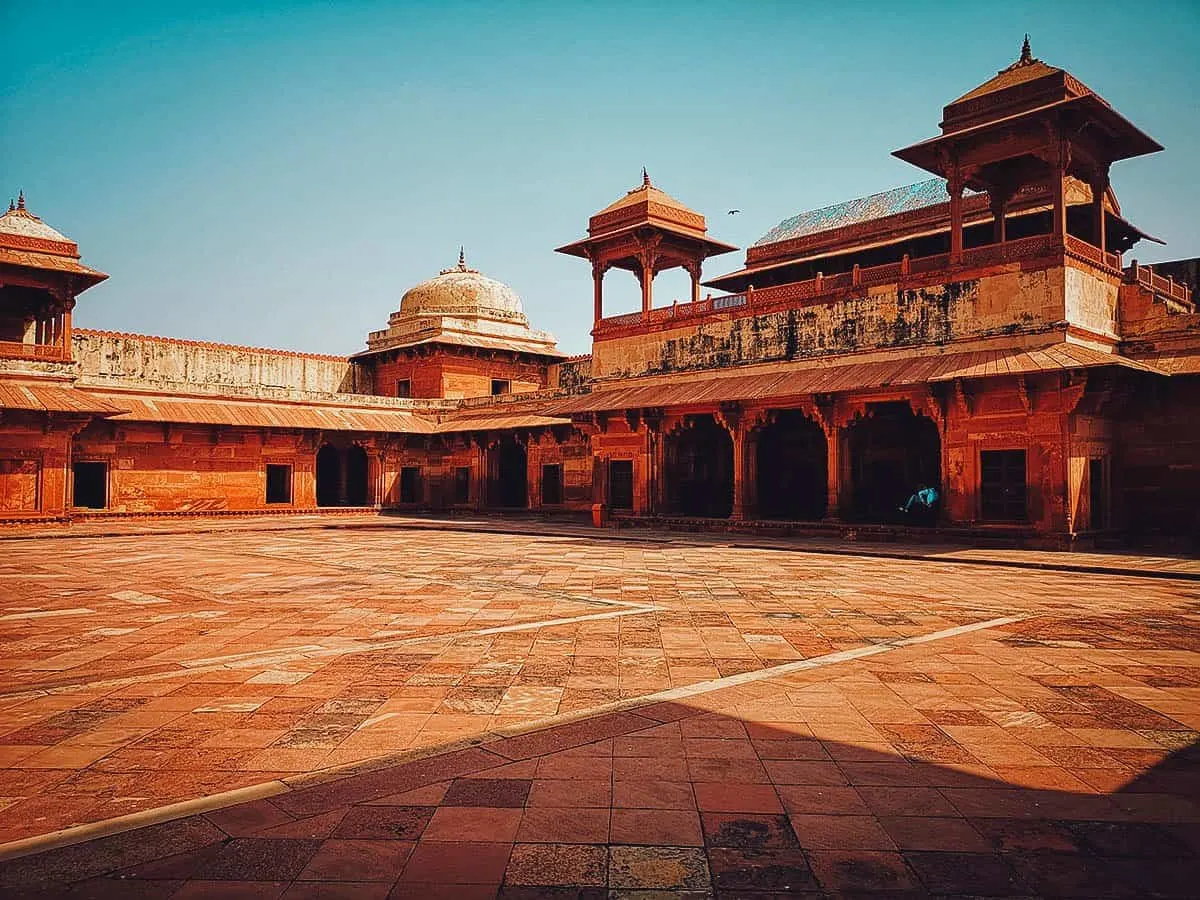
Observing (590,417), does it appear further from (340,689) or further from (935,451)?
(340,689)

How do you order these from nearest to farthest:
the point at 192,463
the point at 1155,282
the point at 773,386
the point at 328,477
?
the point at 1155,282 < the point at 773,386 < the point at 192,463 < the point at 328,477

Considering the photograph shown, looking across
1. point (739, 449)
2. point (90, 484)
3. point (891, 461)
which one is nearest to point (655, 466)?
point (739, 449)

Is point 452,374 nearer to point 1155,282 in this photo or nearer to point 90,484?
point 90,484

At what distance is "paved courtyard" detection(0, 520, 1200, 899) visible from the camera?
2.98 metres

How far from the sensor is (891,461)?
70.4 ft

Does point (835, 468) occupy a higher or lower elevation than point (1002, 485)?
higher

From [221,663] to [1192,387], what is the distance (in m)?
16.8

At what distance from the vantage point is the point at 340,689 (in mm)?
5340

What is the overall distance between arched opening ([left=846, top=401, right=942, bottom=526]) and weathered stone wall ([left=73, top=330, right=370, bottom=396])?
678 inches

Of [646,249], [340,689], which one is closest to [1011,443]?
[646,249]

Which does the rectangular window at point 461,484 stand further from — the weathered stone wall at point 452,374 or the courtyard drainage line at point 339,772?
the courtyard drainage line at point 339,772

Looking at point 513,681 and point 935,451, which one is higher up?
point 935,451

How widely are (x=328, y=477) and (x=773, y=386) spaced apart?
19439mm

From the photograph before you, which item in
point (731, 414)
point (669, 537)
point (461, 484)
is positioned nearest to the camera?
point (669, 537)
